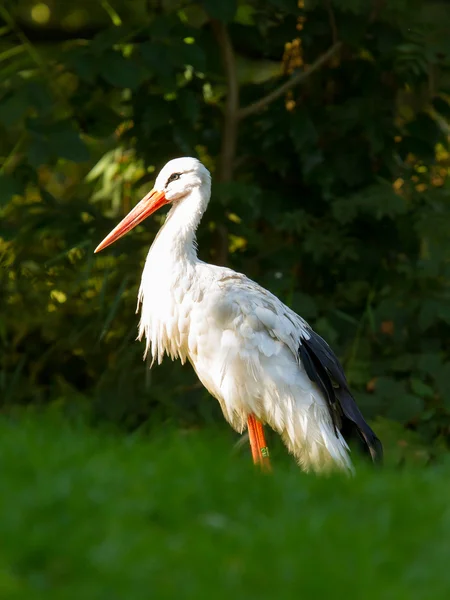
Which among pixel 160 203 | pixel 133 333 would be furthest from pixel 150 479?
pixel 133 333

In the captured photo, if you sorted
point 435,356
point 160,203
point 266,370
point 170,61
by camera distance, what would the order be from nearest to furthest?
point 266,370 → point 160,203 → point 170,61 → point 435,356

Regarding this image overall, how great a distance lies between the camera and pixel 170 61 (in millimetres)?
6152

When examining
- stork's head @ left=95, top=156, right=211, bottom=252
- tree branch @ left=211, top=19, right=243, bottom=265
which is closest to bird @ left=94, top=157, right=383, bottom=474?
stork's head @ left=95, top=156, right=211, bottom=252

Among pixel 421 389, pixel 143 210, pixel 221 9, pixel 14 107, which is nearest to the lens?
pixel 143 210

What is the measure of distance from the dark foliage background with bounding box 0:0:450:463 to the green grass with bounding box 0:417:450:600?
326 centimetres

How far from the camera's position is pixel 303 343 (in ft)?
16.9

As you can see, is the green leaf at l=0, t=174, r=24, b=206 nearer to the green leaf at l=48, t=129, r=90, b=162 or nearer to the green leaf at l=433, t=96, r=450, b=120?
the green leaf at l=48, t=129, r=90, b=162

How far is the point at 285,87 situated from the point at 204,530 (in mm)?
4952

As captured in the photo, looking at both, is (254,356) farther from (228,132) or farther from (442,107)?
(442,107)

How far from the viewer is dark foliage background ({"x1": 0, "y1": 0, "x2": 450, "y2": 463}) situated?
6566mm

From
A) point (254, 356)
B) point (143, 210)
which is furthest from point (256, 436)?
point (143, 210)

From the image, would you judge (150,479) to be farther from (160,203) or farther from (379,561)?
(160,203)

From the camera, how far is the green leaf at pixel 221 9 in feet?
20.4

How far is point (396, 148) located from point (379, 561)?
517 cm
